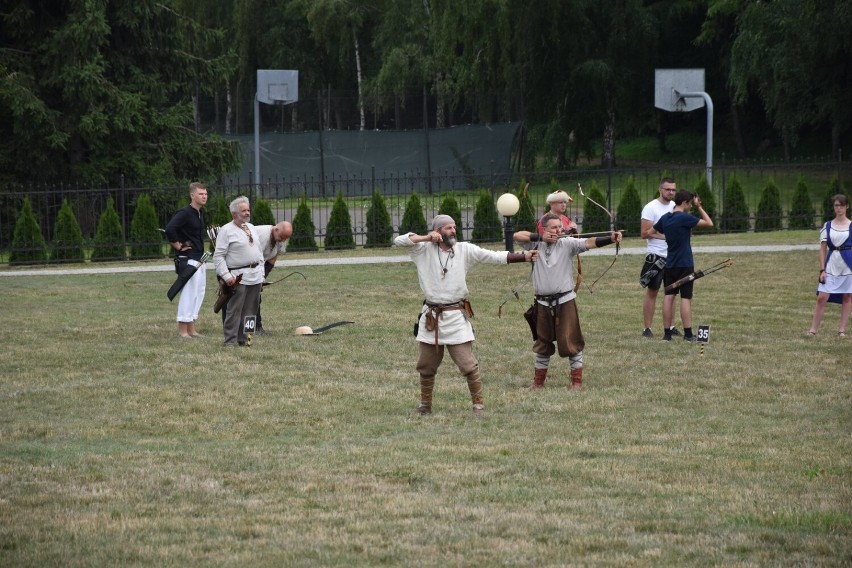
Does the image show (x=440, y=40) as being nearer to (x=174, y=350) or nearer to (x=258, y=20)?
(x=258, y=20)

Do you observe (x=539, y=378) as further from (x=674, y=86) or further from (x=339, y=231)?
(x=674, y=86)

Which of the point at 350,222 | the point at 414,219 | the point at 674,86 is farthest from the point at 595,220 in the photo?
the point at 674,86

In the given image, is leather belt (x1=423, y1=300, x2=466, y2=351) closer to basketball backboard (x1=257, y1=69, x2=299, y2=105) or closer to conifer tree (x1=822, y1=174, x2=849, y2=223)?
conifer tree (x1=822, y1=174, x2=849, y2=223)

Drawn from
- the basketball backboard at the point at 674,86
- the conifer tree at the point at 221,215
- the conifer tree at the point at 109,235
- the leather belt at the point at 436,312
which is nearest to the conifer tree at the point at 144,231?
the conifer tree at the point at 109,235

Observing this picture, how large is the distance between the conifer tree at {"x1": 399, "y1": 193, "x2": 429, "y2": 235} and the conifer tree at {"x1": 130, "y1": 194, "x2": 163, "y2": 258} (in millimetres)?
5276

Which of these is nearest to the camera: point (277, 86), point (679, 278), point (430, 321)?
point (430, 321)

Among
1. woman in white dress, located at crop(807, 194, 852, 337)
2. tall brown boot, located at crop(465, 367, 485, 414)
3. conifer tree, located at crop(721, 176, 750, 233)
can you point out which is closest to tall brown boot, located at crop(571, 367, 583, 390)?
tall brown boot, located at crop(465, 367, 485, 414)

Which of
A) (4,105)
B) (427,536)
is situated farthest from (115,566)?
(4,105)

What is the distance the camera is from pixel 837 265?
14.1m

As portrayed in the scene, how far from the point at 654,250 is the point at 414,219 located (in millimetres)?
12721

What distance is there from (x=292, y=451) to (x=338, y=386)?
2656 millimetres

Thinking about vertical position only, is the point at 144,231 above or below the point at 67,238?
above

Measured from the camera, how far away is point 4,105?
30.3 meters

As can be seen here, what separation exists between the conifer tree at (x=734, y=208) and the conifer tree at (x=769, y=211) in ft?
1.11
